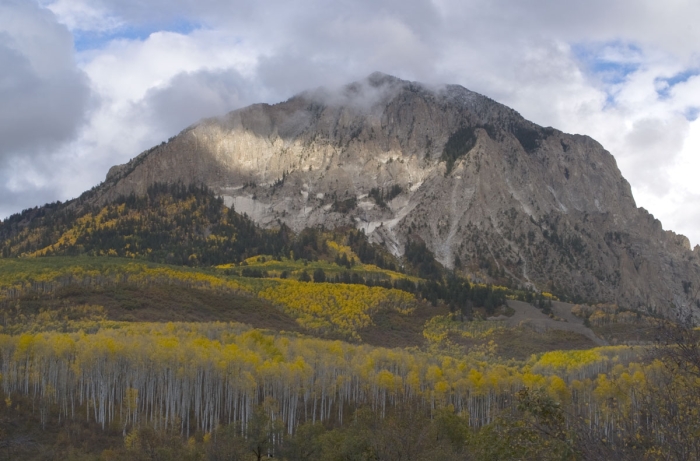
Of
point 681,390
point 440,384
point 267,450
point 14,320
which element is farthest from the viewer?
point 14,320

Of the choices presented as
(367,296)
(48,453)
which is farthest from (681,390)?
(367,296)

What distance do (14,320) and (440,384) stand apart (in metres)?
85.2

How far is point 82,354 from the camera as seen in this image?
272ft

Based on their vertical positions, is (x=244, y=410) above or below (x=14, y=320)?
below

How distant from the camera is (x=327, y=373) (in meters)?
96.9

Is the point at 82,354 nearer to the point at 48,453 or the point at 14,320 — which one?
the point at 48,453

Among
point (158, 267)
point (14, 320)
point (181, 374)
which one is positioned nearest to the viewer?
point (181, 374)

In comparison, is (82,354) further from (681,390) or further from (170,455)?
(681,390)

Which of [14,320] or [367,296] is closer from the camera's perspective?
[14,320]

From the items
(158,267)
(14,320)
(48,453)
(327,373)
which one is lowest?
(48,453)

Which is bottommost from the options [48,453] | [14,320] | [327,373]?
[48,453]

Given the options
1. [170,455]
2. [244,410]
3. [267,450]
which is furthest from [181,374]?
[170,455]

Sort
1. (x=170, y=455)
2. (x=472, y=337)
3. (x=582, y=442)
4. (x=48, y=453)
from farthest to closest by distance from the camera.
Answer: (x=472, y=337), (x=48, y=453), (x=170, y=455), (x=582, y=442)

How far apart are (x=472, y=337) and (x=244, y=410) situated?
93069 millimetres
